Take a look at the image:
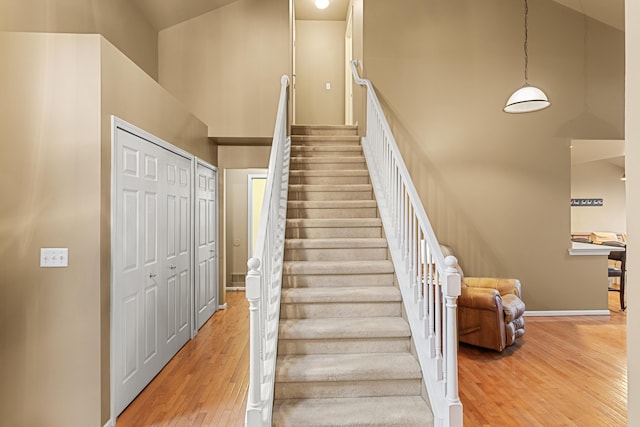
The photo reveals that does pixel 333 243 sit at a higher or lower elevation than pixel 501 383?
higher

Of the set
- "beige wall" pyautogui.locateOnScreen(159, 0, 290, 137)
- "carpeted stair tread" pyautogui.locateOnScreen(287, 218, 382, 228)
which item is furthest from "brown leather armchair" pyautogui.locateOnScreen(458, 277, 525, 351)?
"beige wall" pyautogui.locateOnScreen(159, 0, 290, 137)

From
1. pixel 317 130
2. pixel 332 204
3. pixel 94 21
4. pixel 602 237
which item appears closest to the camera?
pixel 94 21

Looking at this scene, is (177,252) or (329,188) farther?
(329,188)

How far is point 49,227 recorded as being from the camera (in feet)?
7.58

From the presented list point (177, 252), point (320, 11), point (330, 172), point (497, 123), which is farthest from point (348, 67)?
point (177, 252)

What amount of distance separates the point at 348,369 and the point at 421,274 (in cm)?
83

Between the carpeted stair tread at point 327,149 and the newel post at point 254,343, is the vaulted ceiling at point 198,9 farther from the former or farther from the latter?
the newel post at point 254,343

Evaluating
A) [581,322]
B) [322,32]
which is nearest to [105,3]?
[322,32]

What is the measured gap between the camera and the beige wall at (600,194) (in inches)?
352

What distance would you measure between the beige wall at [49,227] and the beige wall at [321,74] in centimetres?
523

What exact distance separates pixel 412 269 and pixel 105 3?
157 inches

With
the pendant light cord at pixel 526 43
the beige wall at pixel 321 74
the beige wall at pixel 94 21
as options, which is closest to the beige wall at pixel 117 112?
the beige wall at pixel 94 21

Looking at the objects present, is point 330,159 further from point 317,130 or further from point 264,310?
point 264,310

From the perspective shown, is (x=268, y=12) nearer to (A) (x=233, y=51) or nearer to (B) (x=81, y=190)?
(A) (x=233, y=51)
